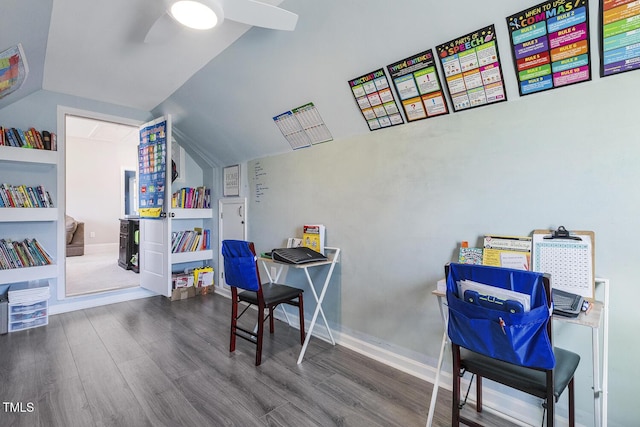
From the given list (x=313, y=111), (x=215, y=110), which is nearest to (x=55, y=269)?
(x=215, y=110)

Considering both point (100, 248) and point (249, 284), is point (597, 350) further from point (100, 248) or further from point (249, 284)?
point (100, 248)

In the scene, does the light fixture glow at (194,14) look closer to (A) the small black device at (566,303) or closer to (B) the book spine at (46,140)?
(A) the small black device at (566,303)

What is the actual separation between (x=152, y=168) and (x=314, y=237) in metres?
2.35

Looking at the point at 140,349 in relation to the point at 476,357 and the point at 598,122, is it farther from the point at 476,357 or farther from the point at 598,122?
the point at 598,122

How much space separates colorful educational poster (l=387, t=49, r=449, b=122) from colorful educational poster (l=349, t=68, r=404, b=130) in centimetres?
7

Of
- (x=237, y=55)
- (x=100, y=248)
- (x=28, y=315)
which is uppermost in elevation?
(x=237, y=55)

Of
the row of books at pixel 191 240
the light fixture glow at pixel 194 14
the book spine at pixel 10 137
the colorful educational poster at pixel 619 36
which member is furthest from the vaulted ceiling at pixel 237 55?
the row of books at pixel 191 240

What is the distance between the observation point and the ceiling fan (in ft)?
4.83

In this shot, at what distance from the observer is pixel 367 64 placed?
1.96 m

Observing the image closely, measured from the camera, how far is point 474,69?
1647mm

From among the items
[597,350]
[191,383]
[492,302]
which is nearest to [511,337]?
[492,302]

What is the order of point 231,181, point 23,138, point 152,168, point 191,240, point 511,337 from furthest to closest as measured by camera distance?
point 191,240
point 231,181
point 152,168
point 23,138
point 511,337

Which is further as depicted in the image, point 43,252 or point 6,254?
point 43,252

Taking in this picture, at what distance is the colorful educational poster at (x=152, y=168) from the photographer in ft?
11.3
